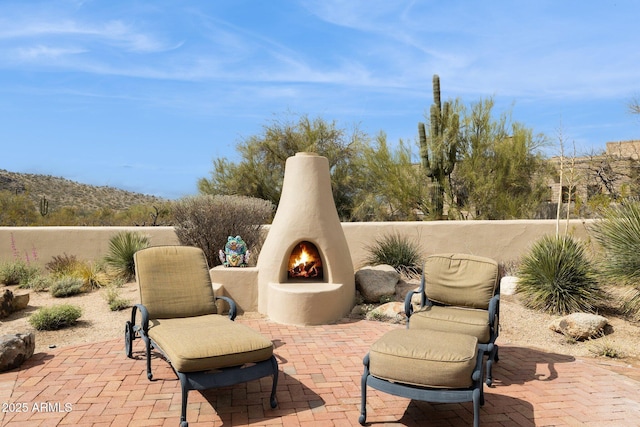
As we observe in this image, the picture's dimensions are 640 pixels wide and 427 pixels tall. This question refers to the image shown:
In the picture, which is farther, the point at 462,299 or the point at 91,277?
the point at 91,277

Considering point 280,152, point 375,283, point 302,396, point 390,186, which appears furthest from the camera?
point 280,152

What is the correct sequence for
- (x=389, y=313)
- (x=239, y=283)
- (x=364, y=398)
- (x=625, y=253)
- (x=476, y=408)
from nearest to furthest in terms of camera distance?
(x=476, y=408) → (x=364, y=398) → (x=389, y=313) → (x=625, y=253) → (x=239, y=283)

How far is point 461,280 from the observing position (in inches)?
229

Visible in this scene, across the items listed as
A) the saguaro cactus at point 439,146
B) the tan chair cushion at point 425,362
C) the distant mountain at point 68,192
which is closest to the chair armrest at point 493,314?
the tan chair cushion at point 425,362

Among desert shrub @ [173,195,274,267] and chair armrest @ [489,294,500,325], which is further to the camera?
desert shrub @ [173,195,274,267]

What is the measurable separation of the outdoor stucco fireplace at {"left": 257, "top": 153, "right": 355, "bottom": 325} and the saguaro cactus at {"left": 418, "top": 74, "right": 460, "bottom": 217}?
10.5 m

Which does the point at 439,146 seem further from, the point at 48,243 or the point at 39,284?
the point at 39,284

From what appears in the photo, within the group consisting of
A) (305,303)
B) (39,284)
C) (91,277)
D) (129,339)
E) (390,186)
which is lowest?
(39,284)

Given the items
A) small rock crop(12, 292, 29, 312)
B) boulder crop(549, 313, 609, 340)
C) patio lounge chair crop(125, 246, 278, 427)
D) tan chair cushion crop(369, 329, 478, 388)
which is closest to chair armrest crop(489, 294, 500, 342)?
tan chair cushion crop(369, 329, 478, 388)

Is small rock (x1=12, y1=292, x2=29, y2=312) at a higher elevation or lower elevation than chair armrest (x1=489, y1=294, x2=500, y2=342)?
lower

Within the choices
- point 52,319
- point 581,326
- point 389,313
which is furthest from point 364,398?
point 52,319

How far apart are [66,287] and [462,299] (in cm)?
782

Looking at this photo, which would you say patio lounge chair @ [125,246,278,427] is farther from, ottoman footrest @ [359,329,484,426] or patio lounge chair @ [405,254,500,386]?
patio lounge chair @ [405,254,500,386]

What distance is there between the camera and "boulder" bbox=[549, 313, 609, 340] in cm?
694
